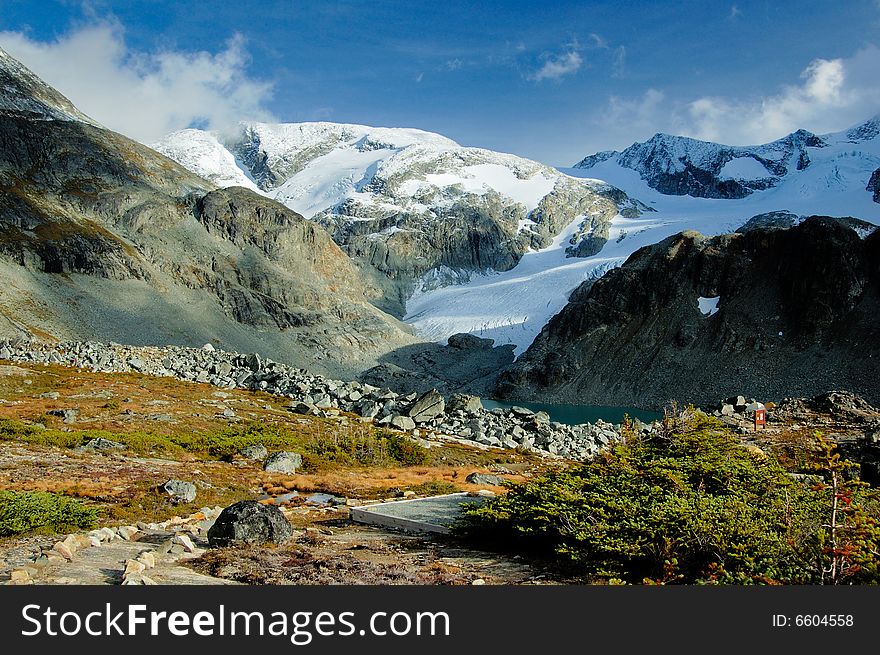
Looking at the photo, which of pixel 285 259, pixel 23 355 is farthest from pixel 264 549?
pixel 285 259

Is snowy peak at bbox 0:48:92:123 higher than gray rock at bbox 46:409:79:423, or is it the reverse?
snowy peak at bbox 0:48:92:123

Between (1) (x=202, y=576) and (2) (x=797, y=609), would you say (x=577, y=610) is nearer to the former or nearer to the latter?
(2) (x=797, y=609)

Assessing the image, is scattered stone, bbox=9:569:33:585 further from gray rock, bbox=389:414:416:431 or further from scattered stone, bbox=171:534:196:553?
gray rock, bbox=389:414:416:431

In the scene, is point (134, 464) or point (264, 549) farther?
point (134, 464)

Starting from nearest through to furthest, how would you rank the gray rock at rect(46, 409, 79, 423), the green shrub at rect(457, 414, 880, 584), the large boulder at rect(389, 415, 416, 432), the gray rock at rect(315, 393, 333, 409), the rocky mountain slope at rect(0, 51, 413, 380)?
the green shrub at rect(457, 414, 880, 584) < the gray rock at rect(46, 409, 79, 423) < the large boulder at rect(389, 415, 416, 432) < the gray rock at rect(315, 393, 333, 409) < the rocky mountain slope at rect(0, 51, 413, 380)

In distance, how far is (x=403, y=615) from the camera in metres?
6.51

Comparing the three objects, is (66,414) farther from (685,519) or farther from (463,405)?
(685,519)

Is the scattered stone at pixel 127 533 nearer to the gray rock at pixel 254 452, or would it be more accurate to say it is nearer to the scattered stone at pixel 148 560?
the scattered stone at pixel 148 560

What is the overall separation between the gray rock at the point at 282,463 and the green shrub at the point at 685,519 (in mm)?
16117

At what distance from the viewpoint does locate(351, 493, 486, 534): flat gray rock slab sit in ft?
48.1

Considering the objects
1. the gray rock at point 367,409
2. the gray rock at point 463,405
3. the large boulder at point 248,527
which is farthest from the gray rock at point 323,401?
the large boulder at point 248,527

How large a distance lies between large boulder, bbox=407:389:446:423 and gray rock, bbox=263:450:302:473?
2201 centimetres

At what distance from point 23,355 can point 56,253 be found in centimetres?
5625

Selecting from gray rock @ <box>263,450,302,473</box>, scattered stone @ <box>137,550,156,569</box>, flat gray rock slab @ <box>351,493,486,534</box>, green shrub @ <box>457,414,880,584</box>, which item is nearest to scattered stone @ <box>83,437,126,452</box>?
gray rock @ <box>263,450,302,473</box>
